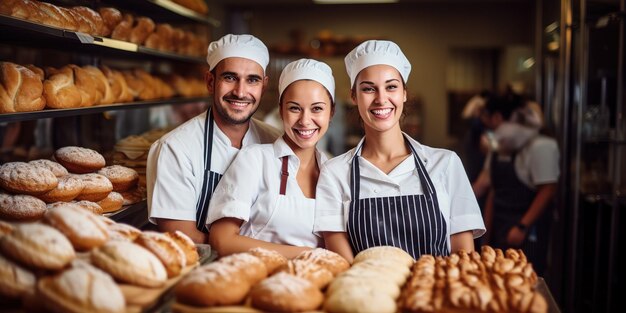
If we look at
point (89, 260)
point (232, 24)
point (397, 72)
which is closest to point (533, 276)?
point (397, 72)

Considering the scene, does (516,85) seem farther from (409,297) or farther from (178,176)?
(409,297)

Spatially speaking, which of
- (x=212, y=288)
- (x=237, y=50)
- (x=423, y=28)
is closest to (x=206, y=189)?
(x=237, y=50)

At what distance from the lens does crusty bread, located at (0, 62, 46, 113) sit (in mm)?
2424

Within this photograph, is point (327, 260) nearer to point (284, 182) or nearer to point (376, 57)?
point (284, 182)

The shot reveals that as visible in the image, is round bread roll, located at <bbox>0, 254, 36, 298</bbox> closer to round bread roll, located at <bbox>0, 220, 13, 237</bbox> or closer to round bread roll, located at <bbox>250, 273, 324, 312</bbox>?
round bread roll, located at <bbox>0, 220, 13, 237</bbox>

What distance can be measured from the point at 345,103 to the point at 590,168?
425 cm

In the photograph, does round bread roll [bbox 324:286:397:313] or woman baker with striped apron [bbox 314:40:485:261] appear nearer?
round bread roll [bbox 324:286:397:313]

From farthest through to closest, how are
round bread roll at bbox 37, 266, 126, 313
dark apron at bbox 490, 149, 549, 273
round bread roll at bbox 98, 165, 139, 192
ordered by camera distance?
dark apron at bbox 490, 149, 549, 273 → round bread roll at bbox 98, 165, 139, 192 → round bread roll at bbox 37, 266, 126, 313

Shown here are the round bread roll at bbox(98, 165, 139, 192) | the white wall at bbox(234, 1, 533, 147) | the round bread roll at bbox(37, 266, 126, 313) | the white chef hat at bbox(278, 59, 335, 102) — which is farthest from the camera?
the white wall at bbox(234, 1, 533, 147)

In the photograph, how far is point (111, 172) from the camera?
8.75 ft

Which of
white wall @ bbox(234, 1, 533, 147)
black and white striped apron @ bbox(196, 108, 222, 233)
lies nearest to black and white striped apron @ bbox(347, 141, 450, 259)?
black and white striped apron @ bbox(196, 108, 222, 233)

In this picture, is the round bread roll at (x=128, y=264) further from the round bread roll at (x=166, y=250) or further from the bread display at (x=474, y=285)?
the bread display at (x=474, y=285)

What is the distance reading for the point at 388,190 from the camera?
2.19 meters

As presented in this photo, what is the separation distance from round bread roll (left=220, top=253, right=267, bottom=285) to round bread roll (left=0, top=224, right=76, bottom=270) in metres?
0.38
